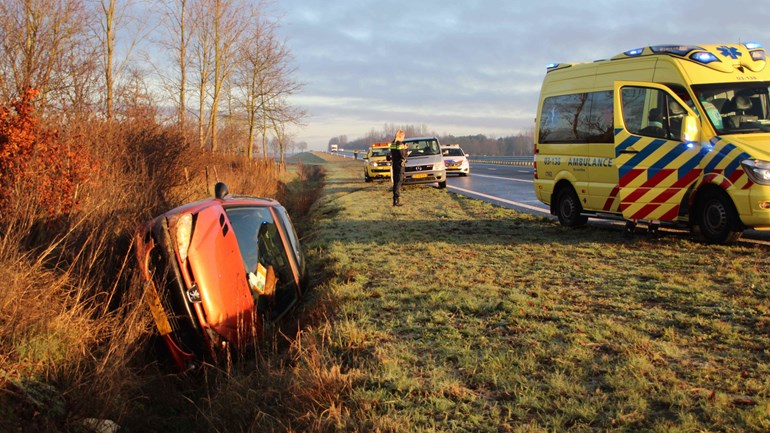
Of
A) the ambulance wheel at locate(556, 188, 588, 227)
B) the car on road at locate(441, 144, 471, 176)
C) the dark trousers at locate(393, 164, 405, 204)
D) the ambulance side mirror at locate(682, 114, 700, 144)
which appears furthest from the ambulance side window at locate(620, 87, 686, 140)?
the car on road at locate(441, 144, 471, 176)

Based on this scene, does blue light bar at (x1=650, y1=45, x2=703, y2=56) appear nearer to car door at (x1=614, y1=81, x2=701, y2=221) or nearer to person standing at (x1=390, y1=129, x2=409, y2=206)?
car door at (x1=614, y1=81, x2=701, y2=221)

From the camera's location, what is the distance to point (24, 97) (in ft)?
21.8

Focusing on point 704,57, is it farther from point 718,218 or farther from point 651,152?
point 718,218

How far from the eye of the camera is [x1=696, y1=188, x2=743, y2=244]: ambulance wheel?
751cm

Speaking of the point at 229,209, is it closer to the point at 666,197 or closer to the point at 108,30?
the point at 666,197

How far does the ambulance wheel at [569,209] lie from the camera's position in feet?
33.5

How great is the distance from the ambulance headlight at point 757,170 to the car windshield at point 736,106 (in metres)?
0.68

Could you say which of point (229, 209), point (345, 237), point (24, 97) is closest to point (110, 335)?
point (229, 209)

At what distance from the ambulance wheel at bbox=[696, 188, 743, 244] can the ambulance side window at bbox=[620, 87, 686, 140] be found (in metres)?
0.95

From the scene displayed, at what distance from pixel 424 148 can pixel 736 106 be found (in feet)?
46.9

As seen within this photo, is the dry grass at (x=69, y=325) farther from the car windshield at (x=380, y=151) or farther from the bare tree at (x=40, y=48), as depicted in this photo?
the car windshield at (x=380, y=151)

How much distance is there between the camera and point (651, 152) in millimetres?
8375

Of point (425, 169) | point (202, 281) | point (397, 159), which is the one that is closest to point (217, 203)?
point (202, 281)

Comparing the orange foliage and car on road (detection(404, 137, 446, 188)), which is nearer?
the orange foliage
